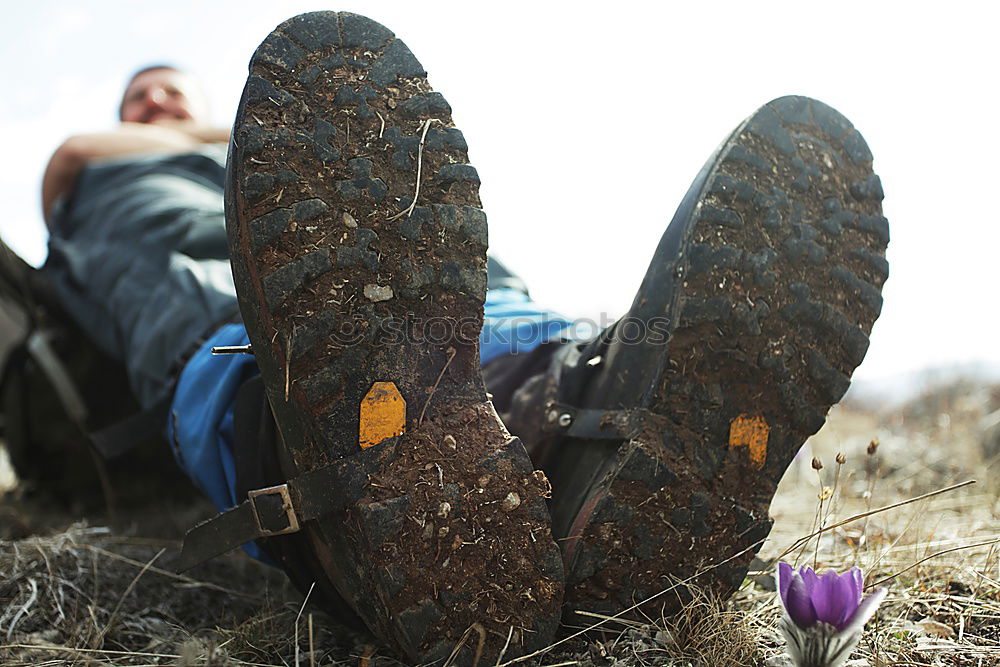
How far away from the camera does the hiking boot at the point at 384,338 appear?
815 mm

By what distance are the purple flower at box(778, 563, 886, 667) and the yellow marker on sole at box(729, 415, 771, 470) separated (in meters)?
0.22

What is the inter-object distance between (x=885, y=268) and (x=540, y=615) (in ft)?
2.06

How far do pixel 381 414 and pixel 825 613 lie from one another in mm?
475

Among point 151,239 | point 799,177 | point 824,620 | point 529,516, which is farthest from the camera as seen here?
point 151,239

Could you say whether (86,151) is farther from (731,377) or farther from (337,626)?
(731,377)

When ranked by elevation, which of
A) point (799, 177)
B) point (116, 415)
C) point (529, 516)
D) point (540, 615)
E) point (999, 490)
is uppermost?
point (799, 177)

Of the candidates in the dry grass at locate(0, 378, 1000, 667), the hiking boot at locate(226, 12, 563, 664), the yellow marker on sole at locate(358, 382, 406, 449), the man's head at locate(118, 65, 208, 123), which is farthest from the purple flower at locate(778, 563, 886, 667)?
the man's head at locate(118, 65, 208, 123)

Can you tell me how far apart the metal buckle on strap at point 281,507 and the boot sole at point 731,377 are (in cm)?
31

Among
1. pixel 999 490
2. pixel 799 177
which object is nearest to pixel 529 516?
pixel 799 177

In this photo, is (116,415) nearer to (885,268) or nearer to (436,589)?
(436,589)

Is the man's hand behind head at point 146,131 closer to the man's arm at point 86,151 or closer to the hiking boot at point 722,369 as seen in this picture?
the man's arm at point 86,151

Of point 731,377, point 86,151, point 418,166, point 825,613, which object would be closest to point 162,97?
point 86,151

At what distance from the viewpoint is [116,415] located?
1.81m

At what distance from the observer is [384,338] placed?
849mm
